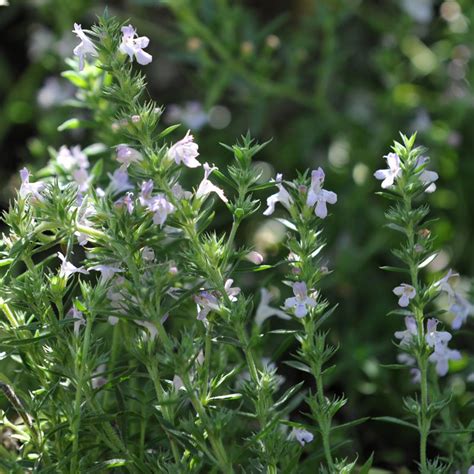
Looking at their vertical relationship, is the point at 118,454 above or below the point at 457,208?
above

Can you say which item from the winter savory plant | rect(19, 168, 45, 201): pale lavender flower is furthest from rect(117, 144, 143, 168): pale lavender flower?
rect(19, 168, 45, 201): pale lavender flower

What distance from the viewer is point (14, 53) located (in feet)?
9.13

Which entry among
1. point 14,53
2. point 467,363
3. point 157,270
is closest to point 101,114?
point 157,270

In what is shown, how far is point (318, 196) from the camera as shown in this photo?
3.47ft

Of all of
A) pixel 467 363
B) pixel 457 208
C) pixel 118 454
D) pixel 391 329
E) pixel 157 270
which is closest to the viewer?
pixel 157 270

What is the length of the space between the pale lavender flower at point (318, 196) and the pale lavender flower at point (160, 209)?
18cm

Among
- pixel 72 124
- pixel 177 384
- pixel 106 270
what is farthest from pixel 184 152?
pixel 72 124

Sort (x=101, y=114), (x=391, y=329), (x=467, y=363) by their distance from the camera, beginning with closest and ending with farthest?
(x=467, y=363), (x=101, y=114), (x=391, y=329)

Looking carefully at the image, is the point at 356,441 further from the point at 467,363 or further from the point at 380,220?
the point at 380,220

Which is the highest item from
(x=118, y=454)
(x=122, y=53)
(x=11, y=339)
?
(x=122, y=53)

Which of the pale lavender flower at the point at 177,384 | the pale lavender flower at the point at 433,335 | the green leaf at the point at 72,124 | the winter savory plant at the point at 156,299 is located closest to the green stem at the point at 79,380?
the winter savory plant at the point at 156,299

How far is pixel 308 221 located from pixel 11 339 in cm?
40

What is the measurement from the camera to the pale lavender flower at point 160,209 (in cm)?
96

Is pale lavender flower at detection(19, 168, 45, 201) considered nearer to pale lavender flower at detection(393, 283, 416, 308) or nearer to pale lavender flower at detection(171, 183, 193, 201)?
pale lavender flower at detection(171, 183, 193, 201)
